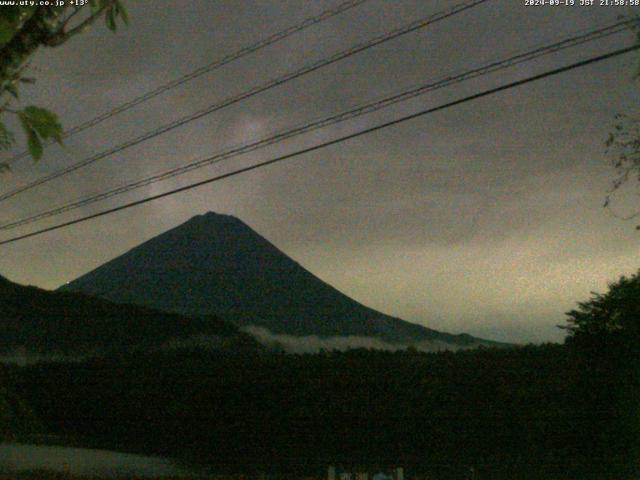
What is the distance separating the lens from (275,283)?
7188 centimetres

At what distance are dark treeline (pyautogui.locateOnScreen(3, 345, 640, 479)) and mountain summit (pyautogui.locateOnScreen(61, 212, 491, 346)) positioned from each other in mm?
36059

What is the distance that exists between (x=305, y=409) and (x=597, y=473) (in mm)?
7164

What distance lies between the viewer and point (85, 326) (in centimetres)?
3422

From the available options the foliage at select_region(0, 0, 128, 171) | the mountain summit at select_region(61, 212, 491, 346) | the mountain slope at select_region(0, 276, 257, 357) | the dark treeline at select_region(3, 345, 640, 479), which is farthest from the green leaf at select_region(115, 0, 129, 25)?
the mountain summit at select_region(61, 212, 491, 346)

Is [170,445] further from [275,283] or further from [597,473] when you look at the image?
[275,283]

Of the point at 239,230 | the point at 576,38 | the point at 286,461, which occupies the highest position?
the point at 239,230

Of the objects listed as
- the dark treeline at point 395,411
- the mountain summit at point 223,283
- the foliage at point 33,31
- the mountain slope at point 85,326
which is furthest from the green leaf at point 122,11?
the mountain summit at point 223,283

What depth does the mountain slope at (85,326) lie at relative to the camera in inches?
1323

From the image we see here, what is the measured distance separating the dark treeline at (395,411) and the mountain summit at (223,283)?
36059 millimetres

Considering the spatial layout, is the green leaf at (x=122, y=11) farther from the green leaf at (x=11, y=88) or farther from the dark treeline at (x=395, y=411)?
the dark treeline at (x=395, y=411)

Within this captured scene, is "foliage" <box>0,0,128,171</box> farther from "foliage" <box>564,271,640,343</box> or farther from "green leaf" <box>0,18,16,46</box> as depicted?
"foliage" <box>564,271,640,343</box>

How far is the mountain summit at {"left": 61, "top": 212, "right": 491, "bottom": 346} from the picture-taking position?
62750 mm

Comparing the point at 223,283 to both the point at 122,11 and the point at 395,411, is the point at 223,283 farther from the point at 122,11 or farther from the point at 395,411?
the point at 122,11

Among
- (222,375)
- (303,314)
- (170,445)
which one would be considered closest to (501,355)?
(222,375)
